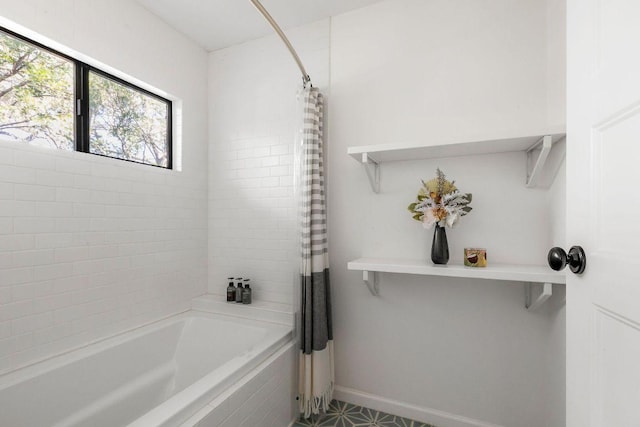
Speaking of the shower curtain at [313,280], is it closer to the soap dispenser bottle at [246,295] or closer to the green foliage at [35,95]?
the soap dispenser bottle at [246,295]

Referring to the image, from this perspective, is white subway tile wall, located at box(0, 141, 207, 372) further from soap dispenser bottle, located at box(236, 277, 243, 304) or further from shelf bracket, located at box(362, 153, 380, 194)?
shelf bracket, located at box(362, 153, 380, 194)

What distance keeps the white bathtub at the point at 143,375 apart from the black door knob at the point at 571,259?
1240 mm

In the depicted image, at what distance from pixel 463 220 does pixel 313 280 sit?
2.96 feet

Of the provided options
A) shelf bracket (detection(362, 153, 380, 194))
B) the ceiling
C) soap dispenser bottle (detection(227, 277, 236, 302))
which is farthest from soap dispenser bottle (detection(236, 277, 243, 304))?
the ceiling

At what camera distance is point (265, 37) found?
216 cm

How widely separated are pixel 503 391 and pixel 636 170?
1508mm

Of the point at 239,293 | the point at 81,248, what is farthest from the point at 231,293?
the point at 81,248

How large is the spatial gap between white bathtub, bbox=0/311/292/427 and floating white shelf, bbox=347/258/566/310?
0.72 metres

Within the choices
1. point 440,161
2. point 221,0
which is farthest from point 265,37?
point 440,161

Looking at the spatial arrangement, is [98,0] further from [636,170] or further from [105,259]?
[636,170]

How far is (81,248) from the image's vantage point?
153cm

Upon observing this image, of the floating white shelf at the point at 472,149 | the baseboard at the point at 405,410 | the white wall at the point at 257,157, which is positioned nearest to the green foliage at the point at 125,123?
the white wall at the point at 257,157

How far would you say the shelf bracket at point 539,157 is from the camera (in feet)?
4.08

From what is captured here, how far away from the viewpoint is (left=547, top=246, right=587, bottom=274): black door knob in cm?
64
